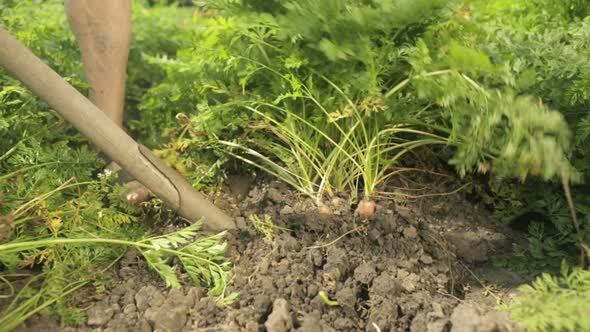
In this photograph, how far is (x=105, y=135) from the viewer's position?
1692 millimetres

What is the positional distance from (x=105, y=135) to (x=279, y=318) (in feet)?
2.45

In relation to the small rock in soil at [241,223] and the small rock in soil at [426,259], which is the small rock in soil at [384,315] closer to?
the small rock in soil at [426,259]

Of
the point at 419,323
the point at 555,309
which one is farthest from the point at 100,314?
the point at 555,309

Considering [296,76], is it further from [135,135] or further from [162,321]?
Result: [135,135]

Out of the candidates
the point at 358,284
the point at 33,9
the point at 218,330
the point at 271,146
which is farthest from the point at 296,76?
the point at 33,9

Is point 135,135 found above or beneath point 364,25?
beneath

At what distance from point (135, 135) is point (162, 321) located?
4.52 ft

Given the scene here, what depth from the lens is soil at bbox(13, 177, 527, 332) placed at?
1.46m

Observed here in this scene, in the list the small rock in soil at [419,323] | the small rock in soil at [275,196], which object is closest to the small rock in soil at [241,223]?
the small rock in soil at [275,196]

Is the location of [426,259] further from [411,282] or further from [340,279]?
[340,279]

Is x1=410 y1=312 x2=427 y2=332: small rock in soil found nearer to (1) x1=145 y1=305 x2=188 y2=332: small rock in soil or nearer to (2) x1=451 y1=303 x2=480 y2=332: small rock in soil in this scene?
(2) x1=451 y1=303 x2=480 y2=332: small rock in soil

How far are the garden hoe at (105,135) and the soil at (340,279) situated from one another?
0.16 metres

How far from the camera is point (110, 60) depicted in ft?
7.01

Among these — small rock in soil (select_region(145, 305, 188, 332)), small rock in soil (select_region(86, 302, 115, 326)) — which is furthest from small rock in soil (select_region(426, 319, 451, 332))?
small rock in soil (select_region(86, 302, 115, 326))
